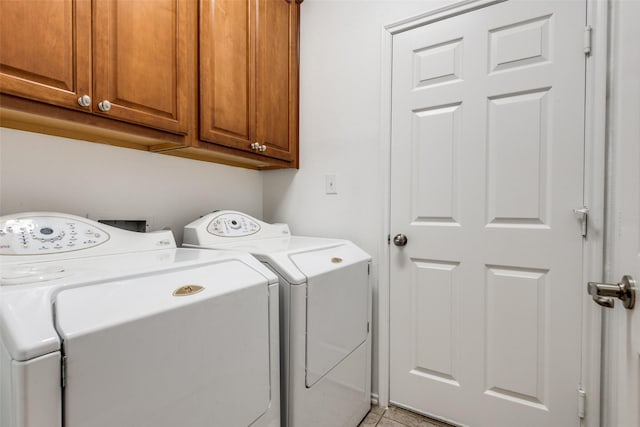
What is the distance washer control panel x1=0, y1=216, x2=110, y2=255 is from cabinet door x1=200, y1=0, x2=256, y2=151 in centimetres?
60

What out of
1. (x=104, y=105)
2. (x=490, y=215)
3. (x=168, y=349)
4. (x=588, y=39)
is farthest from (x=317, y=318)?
(x=588, y=39)

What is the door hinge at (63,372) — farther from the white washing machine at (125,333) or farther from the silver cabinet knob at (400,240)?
the silver cabinet knob at (400,240)

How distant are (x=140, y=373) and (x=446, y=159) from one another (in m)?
1.53

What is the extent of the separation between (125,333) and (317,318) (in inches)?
28.6

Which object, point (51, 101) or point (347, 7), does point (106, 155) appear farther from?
point (347, 7)

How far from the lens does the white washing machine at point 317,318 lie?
3.80 feet

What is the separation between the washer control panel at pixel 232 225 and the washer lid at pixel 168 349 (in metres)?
0.57

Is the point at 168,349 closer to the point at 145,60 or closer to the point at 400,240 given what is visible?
the point at 145,60

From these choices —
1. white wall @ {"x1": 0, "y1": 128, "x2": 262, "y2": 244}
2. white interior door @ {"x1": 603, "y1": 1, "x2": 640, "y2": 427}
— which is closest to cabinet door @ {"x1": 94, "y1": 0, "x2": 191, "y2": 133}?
white wall @ {"x1": 0, "y1": 128, "x2": 262, "y2": 244}

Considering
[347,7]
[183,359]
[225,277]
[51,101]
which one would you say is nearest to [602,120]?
[347,7]

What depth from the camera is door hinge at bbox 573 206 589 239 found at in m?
1.30

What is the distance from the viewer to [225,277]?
3.22 feet

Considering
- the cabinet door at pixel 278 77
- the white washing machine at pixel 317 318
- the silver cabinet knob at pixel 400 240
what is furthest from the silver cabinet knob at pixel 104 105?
the silver cabinet knob at pixel 400 240

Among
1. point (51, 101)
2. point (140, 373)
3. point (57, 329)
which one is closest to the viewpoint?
point (57, 329)
